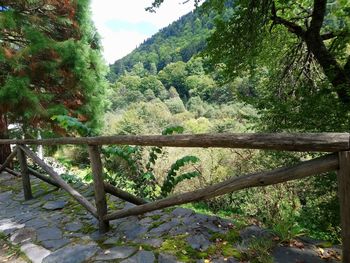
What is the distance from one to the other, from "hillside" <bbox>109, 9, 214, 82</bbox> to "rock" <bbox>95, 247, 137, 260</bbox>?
70.2 meters

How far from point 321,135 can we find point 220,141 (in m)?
0.63

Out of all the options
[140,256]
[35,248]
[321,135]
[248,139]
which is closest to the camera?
[321,135]

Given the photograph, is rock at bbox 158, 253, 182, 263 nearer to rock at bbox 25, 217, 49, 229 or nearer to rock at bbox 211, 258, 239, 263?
rock at bbox 211, 258, 239, 263

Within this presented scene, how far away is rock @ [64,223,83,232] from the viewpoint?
3.55 metres

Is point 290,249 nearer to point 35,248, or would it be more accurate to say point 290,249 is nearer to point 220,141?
point 220,141

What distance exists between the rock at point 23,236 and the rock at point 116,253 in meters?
1.09

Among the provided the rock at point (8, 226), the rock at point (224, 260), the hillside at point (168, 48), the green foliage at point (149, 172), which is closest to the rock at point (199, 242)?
the rock at point (224, 260)

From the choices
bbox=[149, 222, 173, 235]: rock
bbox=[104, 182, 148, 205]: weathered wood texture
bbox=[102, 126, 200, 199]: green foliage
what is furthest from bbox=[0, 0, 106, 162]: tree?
bbox=[149, 222, 173, 235]: rock

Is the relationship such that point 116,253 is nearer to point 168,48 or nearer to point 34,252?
A: point 34,252

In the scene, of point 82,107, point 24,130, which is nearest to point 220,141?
point 82,107

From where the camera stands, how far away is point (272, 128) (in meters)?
5.23

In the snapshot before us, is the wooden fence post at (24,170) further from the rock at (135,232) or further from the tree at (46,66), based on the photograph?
the tree at (46,66)

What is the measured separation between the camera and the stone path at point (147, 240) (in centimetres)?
248

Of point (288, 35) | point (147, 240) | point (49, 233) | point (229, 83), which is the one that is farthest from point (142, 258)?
point (288, 35)
